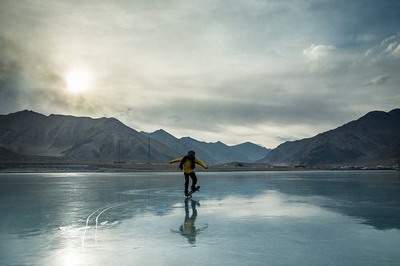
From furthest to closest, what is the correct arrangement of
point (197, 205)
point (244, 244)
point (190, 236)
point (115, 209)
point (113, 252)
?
1. point (197, 205)
2. point (115, 209)
3. point (190, 236)
4. point (244, 244)
5. point (113, 252)

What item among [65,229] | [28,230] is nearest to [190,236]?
[65,229]

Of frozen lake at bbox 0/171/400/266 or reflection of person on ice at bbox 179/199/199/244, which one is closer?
frozen lake at bbox 0/171/400/266

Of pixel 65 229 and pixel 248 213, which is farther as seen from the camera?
pixel 248 213

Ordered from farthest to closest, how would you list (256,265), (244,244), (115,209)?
(115,209) < (244,244) < (256,265)

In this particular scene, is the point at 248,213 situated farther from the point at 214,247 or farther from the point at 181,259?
the point at 181,259

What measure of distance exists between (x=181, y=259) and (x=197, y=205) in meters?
9.71

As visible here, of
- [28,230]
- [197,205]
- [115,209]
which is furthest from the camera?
[197,205]

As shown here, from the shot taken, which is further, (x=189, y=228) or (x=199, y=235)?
(x=189, y=228)

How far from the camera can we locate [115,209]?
15984 mm

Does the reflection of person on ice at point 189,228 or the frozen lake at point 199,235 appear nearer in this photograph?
the frozen lake at point 199,235

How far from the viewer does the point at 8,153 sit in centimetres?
19788

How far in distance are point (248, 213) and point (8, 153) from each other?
209m

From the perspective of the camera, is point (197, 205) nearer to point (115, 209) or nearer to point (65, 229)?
point (115, 209)

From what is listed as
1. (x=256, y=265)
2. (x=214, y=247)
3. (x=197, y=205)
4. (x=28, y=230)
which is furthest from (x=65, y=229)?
(x=197, y=205)
